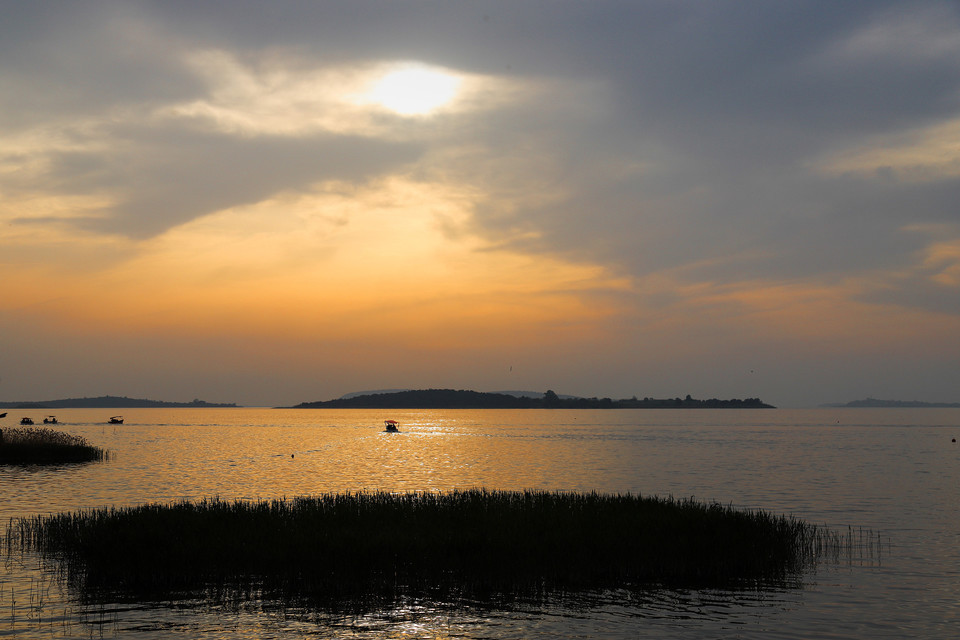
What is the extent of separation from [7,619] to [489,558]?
1477cm

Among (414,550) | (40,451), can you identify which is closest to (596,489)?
(414,550)

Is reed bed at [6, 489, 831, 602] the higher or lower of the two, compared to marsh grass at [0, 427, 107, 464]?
higher

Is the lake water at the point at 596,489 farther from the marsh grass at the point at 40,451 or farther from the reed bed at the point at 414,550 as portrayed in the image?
the marsh grass at the point at 40,451

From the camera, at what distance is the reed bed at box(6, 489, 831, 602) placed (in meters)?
27.0

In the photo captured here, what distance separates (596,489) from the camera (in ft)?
200

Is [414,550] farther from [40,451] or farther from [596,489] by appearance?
[40,451]

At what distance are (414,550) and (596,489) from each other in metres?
34.7

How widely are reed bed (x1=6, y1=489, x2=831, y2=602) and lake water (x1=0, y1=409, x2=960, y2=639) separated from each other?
1.68 meters

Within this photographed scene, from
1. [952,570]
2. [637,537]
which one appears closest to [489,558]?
[637,537]

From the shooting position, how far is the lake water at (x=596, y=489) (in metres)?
23.0

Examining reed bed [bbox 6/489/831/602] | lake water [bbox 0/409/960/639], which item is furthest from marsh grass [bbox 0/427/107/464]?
reed bed [bbox 6/489/831/602]

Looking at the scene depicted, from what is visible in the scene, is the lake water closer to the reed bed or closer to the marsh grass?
the reed bed

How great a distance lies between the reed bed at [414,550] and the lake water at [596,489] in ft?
5.51

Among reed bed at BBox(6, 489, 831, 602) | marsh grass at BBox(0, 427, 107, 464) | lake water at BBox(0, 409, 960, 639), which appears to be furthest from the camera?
marsh grass at BBox(0, 427, 107, 464)
